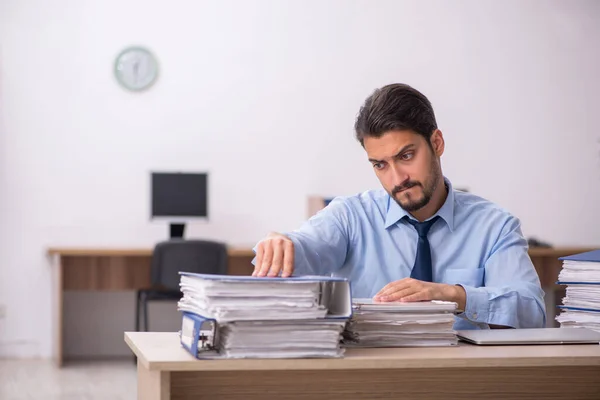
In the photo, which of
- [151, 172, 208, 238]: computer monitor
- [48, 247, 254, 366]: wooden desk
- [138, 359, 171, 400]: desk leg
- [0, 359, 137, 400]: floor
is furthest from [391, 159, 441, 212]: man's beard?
[151, 172, 208, 238]: computer monitor

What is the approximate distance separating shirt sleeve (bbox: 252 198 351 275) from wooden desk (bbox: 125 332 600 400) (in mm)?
543

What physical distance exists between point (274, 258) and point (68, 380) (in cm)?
367

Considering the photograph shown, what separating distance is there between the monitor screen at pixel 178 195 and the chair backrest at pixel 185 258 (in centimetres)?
47

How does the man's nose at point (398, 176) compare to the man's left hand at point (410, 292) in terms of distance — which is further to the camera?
the man's nose at point (398, 176)

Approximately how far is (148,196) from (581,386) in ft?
14.9

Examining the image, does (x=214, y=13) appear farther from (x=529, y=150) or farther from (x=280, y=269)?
(x=280, y=269)

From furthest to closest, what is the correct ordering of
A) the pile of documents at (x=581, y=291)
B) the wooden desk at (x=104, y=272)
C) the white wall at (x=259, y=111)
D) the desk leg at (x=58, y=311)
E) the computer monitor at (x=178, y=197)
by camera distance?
1. the white wall at (x=259, y=111)
2. the computer monitor at (x=178, y=197)
3. the wooden desk at (x=104, y=272)
4. the desk leg at (x=58, y=311)
5. the pile of documents at (x=581, y=291)

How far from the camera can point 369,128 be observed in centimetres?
196

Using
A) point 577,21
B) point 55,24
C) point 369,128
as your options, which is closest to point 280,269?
point 369,128

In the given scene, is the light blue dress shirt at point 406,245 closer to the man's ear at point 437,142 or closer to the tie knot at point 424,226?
the tie knot at point 424,226

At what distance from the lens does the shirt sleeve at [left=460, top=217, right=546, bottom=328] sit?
5.73ft

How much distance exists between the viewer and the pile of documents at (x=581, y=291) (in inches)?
67.9

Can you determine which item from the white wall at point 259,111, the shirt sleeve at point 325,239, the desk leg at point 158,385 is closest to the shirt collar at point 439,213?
the shirt sleeve at point 325,239

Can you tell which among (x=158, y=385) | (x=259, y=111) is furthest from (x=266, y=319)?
(x=259, y=111)
